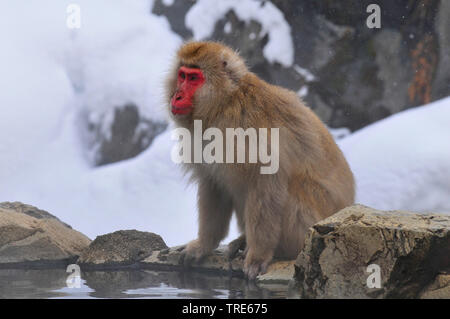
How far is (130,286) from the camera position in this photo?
4137 millimetres

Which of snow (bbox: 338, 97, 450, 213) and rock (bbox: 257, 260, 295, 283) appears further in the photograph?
snow (bbox: 338, 97, 450, 213)

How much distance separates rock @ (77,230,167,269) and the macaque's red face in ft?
4.02

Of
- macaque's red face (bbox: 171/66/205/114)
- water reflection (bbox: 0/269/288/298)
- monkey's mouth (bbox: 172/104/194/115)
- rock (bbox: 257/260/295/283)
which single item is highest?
macaque's red face (bbox: 171/66/205/114)

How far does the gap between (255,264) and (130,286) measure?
0.86 metres

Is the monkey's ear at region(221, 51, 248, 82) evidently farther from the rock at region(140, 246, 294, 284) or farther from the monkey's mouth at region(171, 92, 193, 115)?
the rock at region(140, 246, 294, 284)

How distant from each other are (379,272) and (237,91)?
1756 millimetres

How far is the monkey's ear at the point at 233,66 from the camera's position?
4.51 metres

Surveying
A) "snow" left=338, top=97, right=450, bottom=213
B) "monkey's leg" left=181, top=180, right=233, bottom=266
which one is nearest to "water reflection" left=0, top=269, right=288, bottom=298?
"monkey's leg" left=181, top=180, right=233, bottom=266

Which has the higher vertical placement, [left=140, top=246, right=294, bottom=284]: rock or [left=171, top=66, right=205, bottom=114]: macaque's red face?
[left=171, top=66, right=205, bottom=114]: macaque's red face

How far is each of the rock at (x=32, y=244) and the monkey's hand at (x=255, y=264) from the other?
1.43 meters

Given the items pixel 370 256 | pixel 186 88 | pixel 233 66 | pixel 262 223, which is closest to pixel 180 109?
pixel 186 88

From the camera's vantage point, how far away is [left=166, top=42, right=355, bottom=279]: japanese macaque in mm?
4383

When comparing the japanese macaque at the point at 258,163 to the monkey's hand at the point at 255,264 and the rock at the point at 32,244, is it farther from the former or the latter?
the rock at the point at 32,244

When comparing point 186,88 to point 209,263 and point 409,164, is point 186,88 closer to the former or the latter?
point 209,263
